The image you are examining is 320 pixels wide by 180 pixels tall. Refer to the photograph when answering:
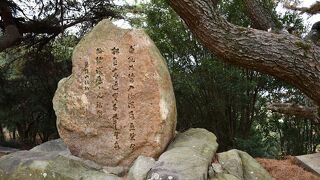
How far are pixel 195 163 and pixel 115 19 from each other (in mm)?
6358

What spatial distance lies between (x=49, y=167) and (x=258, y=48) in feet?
7.02

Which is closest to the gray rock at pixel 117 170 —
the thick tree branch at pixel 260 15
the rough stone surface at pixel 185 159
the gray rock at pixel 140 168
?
the gray rock at pixel 140 168

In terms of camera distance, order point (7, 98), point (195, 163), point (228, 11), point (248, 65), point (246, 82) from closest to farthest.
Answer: point (195, 163)
point (248, 65)
point (246, 82)
point (228, 11)
point (7, 98)

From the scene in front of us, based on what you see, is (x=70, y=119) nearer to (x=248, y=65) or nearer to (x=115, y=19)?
(x=248, y=65)

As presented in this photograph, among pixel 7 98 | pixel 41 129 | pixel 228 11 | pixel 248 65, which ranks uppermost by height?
pixel 228 11

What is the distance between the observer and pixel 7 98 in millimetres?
9844

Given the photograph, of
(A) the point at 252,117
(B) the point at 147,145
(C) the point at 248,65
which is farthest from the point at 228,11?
(B) the point at 147,145

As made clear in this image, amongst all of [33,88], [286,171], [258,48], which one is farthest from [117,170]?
[33,88]

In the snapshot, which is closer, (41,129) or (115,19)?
(115,19)

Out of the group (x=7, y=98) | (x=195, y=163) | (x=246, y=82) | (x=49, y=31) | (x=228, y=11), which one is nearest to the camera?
(x=195, y=163)

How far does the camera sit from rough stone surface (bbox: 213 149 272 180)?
3.87 meters

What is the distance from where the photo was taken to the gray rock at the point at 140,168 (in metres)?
3.52

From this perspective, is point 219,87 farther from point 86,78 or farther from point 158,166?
point 158,166

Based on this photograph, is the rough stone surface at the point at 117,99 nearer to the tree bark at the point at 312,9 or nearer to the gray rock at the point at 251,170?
the gray rock at the point at 251,170
